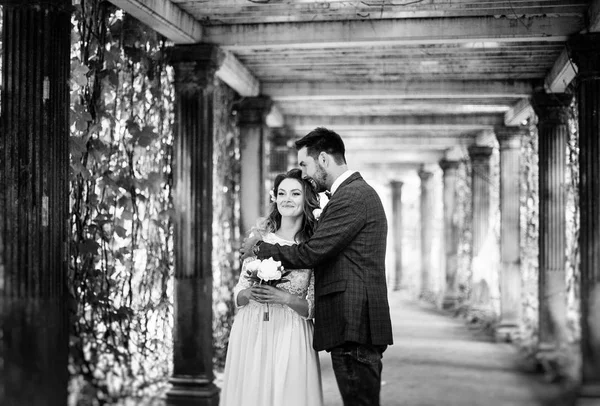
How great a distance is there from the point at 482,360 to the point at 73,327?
678 centimetres

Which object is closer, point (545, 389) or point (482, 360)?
point (545, 389)

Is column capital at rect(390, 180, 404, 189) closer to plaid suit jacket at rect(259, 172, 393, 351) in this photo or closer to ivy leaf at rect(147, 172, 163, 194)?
ivy leaf at rect(147, 172, 163, 194)

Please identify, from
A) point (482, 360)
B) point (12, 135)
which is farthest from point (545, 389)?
point (12, 135)

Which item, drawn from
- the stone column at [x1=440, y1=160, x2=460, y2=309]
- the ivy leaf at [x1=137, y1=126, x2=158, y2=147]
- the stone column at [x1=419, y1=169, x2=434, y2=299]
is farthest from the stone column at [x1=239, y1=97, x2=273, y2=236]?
the stone column at [x1=419, y1=169, x2=434, y2=299]

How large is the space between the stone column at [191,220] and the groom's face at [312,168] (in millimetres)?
3188

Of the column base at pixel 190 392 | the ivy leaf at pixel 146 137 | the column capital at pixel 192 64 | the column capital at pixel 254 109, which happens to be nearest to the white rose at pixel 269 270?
the ivy leaf at pixel 146 137

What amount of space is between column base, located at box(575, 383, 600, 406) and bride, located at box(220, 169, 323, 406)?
139 inches

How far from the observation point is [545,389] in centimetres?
863

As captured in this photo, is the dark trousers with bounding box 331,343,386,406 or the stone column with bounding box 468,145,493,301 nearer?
the dark trousers with bounding box 331,343,386,406

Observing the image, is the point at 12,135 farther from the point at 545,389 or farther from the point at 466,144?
the point at 466,144

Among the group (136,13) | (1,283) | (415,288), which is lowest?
(415,288)

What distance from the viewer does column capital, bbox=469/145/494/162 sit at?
653 inches

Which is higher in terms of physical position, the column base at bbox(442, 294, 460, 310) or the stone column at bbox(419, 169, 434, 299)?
the stone column at bbox(419, 169, 434, 299)

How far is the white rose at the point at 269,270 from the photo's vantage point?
14.0ft
